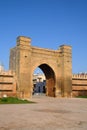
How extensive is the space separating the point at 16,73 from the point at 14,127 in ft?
53.6

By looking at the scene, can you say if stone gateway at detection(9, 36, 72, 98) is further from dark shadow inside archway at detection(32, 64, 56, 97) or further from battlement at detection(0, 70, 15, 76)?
battlement at detection(0, 70, 15, 76)

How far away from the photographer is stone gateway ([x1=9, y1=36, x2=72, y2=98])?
2262 cm

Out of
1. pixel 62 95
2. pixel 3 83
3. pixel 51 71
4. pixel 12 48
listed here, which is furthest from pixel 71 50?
pixel 3 83

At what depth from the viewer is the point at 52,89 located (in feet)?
85.2

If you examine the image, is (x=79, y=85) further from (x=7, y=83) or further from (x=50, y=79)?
(x=7, y=83)

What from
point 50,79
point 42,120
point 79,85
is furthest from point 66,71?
point 42,120

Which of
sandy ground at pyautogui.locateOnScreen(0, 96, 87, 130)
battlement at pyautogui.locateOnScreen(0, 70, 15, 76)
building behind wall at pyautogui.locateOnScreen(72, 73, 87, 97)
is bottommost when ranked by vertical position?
sandy ground at pyautogui.locateOnScreen(0, 96, 87, 130)

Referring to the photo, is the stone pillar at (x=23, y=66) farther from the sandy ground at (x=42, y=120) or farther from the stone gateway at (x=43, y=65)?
the sandy ground at (x=42, y=120)

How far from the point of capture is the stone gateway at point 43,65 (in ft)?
74.2

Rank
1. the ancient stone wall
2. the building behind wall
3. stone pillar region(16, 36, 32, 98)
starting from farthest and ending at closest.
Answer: the building behind wall < stone pillar region(16, 36, 32, 98) < the ancient stone wall

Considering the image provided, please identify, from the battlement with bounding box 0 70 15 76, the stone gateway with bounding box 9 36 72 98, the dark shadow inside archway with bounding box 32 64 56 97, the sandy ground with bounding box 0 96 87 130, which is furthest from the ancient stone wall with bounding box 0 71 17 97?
the sandy ground with bounding box 0 96 87 130

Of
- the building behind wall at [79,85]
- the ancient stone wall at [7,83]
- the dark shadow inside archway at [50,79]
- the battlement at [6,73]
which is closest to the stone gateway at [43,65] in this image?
the dark shadow inside archway at [50,79]

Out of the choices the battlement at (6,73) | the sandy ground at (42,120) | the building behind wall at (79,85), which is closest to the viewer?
the sandy ground at (42,120)

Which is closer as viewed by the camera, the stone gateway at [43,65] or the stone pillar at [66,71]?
Answer: the stone gateway at [43,65]
